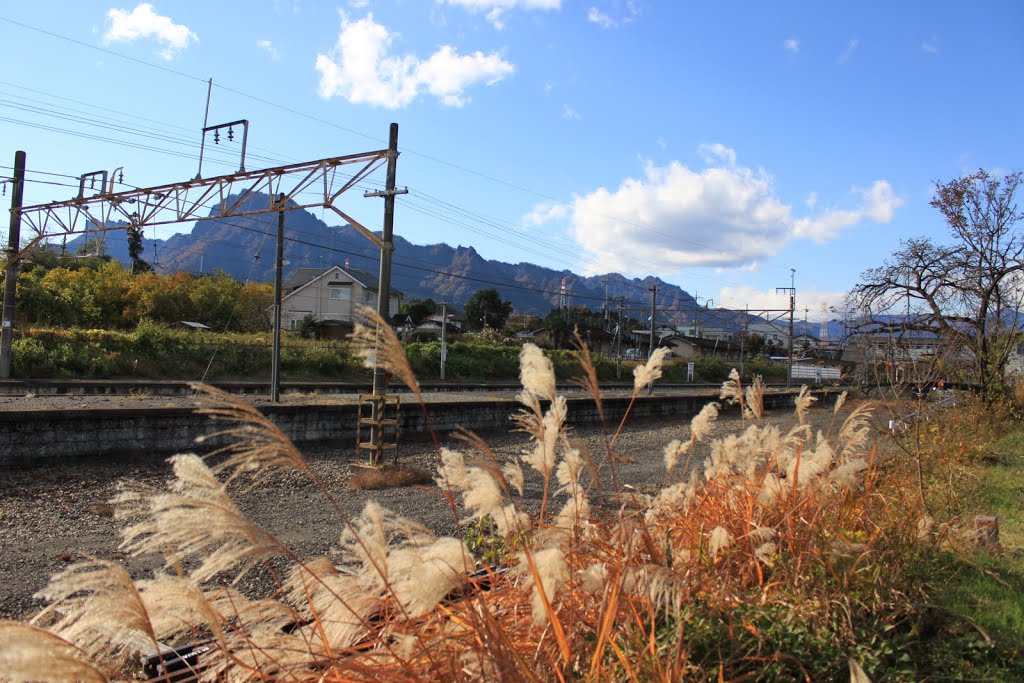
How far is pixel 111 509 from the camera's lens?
6918mm

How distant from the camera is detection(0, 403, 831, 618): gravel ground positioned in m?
4.91

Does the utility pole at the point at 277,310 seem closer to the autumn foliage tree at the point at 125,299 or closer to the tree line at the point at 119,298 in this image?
the tree line at the point at 119,298

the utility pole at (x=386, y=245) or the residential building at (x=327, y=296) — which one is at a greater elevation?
the residential building at (x=327, y=296)

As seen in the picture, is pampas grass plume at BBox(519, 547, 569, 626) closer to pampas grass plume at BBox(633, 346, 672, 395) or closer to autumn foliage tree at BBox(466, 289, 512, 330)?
pampas grass plume at BBox(633, 346, 672, 395)

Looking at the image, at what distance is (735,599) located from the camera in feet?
8.51

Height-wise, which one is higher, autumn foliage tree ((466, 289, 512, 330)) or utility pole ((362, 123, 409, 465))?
autumn foliage tree ((466, 289, 512, 330))

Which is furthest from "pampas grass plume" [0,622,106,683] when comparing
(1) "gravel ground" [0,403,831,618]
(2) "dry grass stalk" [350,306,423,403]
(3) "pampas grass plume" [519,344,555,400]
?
(1) "gravel ground" [0,403,831,618]

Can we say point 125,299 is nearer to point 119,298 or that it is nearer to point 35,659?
point 119,298

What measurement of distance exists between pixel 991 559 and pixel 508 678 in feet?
12.6

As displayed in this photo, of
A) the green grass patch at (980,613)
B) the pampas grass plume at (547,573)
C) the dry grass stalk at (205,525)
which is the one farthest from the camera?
the green grass patch at (980,613)

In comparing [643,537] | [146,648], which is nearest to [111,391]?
[146,648]

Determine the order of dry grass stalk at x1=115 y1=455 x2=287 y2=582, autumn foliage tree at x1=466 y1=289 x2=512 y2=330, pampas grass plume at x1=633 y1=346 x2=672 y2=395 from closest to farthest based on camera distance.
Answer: dry grass stalk at x1=115 y1=455 x2=287 y2=582 < pampas grass plume at x1=633 y1=346 x2=672 y2=395 < autumn foliage tree at x1=466 y1=289 x2=512 y2=330

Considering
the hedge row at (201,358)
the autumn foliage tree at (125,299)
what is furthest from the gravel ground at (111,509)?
the autumn foliage tree at (125,299)

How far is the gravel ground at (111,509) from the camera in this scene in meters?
4.91
